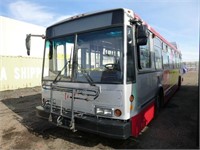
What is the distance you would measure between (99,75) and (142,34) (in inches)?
46.5

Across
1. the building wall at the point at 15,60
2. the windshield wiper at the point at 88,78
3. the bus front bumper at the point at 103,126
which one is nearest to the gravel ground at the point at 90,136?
the bus front bumper at the point at 103,126

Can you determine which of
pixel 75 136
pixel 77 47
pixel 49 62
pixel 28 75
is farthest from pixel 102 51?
pixel 28 75

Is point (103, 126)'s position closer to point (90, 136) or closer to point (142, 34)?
point (90, 136)

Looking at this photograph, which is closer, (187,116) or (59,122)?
(59,122)

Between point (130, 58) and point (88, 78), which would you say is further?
point (88, 78)

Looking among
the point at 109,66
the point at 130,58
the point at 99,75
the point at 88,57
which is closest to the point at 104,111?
the point at 99,75

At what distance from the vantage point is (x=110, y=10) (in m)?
4.21

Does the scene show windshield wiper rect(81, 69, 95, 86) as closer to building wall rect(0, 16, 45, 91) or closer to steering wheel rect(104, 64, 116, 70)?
steering wheel rect(104, 64, 116, 70)

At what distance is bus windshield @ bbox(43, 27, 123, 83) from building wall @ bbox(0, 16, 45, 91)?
11.2 m

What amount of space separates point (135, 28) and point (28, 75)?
14.4m

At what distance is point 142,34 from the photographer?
4121mm

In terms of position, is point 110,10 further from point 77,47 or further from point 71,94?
point 71,94

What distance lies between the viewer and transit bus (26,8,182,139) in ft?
13.1

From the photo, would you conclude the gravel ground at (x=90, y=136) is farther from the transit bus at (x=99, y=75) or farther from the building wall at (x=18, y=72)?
the building wall at (x=18, y=72)
